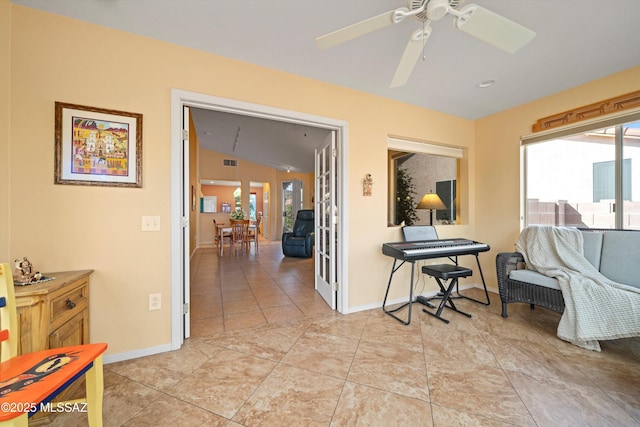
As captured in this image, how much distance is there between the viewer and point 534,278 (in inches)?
95.4

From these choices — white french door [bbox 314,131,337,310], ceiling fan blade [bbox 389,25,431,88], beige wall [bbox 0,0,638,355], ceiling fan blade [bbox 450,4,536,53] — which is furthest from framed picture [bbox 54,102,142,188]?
ceiling fan blade [bbox 450,4,536,53]

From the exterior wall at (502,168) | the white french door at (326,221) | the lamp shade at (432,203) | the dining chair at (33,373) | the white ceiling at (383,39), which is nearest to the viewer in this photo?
the dining chair at (33,373)

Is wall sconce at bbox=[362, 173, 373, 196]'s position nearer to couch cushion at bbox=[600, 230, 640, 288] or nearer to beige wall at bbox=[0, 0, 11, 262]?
couch cushion at bbox=[600, 230, 640, 288]

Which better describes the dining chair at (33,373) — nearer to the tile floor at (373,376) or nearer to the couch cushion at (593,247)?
the tile floor at (373,376)

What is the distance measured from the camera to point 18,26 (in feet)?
5.35

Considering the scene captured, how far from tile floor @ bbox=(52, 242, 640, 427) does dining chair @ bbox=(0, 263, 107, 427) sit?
0.38m

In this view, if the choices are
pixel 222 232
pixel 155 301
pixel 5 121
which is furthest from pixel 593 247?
pixel 222 232

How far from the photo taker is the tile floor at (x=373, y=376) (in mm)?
1346

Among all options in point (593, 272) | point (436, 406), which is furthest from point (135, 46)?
point (593, 272)

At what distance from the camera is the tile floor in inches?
53.0

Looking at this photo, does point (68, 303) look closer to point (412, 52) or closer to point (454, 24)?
point (412, 52)

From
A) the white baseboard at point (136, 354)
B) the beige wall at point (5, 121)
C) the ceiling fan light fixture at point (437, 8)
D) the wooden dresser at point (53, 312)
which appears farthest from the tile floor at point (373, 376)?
the ceiling fan light fixture at point (437, 8)

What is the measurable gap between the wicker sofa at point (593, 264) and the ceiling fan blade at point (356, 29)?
2.63m

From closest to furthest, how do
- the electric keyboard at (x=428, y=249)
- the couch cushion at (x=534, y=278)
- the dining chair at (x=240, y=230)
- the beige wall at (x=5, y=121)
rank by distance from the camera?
the beige wall at (x=5, y=121)
the couch cushion at (x=534, y=278)
the electric keyboard at (x=428, y=249)
the dining chair at (x=240, y=230)
